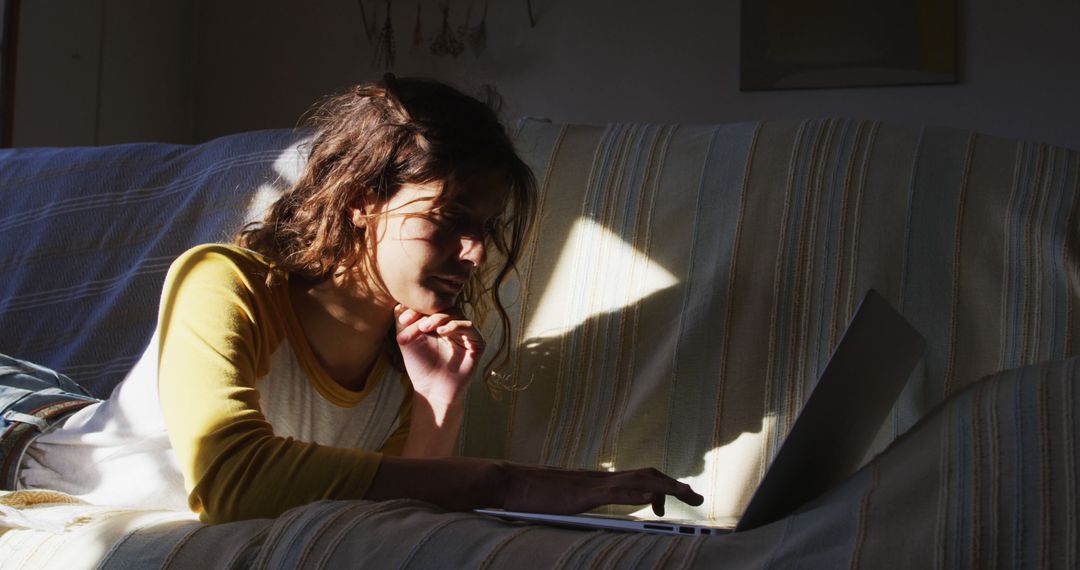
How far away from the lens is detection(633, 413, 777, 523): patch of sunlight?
1308 mm

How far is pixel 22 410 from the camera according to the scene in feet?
4.50

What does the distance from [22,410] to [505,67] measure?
7.15ft

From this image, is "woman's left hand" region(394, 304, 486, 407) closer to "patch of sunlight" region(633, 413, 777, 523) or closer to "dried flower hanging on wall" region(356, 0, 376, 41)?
"patch of sunlight" region(633, 413, 777, 523)

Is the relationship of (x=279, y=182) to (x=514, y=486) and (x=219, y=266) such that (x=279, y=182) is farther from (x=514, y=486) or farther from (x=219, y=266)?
(x=514, y=486)

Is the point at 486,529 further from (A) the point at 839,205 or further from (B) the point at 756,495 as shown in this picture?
(A) the point at 839,205

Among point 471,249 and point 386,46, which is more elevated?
point 386,46

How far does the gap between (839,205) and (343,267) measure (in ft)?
2.26

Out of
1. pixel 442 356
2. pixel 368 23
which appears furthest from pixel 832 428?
pixel 368 23

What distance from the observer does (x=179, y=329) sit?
1046 millimetres

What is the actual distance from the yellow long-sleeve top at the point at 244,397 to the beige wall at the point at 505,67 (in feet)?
6.90

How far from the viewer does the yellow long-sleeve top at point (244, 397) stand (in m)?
0.93

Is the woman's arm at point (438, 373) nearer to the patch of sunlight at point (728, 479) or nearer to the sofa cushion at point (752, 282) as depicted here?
the sofa cushion at point (752, 282)

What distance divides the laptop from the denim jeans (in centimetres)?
74

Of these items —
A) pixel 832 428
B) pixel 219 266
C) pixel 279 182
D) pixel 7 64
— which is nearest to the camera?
pixel 832 428
